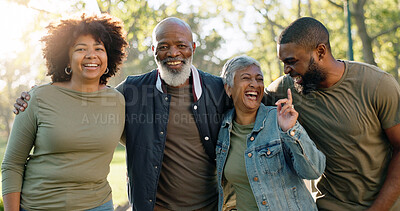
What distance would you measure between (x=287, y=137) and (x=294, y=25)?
1144mm

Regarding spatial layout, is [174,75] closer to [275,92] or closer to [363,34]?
[275,92]

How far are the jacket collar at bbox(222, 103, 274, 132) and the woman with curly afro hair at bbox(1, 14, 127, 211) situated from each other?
3.50ft

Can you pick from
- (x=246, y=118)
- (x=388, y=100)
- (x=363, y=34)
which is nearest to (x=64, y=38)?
(x=246, y=118)

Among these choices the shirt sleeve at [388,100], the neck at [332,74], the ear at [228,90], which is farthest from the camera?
the ear at [228,90]

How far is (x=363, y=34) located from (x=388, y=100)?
1406 cm

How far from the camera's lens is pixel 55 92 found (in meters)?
3.29

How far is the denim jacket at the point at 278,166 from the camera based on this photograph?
3061 millimetres

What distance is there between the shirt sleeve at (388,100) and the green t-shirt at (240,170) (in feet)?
3.84

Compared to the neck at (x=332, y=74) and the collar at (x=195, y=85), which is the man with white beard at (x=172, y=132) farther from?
the neck at (x=332, y=74)

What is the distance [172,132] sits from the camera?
4004 millimetres

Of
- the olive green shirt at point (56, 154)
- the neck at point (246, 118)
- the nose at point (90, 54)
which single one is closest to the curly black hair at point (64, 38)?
the nose at point (90, 54)

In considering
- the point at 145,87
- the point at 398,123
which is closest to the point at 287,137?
the point at 398,123

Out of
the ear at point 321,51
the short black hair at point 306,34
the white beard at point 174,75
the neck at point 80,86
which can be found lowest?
the neck at point 80,86

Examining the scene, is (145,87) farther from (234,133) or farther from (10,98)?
(10,98)
